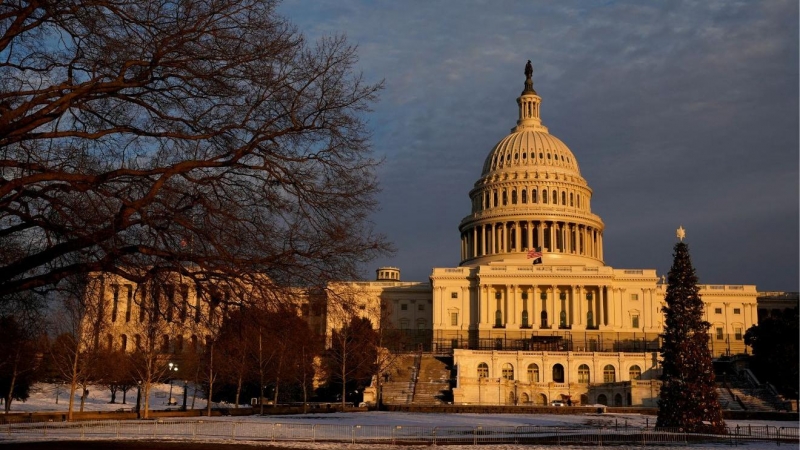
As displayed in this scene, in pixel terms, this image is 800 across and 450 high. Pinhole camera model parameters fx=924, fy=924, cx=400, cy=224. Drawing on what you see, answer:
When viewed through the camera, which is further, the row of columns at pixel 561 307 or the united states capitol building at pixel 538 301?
the row of columns at pixel 561 307

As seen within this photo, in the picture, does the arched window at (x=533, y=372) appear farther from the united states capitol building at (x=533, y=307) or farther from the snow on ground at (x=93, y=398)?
the snow on ground at (x=93, y=398)

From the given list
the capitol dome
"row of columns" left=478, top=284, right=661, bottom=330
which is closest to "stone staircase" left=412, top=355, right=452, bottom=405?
"row of columns" left=478, top=284, right=661, bottom=330

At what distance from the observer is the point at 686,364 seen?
48.0 meters

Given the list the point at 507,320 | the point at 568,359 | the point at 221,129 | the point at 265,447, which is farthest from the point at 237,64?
the point at 507,320

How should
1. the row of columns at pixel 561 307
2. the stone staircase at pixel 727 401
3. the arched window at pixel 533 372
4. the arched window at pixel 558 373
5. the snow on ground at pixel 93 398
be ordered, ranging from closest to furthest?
the stone staircase at pixel 727 401 < the snow on ground at pixel 93 398 < the arched window at pixel 533 372 < the arched window at pixel 558 373 < the row of columns at pixel 561 307

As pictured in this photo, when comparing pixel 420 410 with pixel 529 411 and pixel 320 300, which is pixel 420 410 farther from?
pixel 320 300

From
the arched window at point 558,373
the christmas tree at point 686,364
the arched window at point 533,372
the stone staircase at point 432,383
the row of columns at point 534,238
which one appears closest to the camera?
the christmas tree at point 686,364

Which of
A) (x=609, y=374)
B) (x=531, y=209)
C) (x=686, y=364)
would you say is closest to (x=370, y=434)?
(x=686, y=364)

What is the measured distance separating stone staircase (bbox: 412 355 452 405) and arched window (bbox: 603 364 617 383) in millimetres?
16963

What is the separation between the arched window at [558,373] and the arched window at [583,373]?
74.6 inches

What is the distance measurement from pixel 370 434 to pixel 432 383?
46042 mm

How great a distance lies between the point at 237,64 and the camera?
17469mm

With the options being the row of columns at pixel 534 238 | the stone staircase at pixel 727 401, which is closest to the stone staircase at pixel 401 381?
the stone staircase at pixel 727 401

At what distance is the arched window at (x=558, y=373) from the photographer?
9930 centimetres
